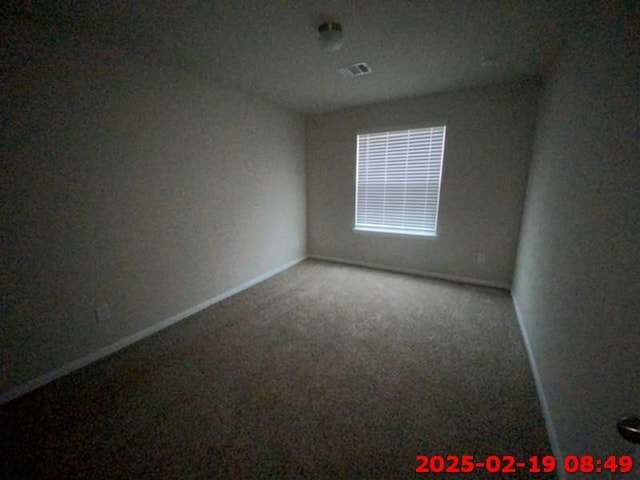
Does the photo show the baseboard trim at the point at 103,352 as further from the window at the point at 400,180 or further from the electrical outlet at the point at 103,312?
the window at the point at 400,180

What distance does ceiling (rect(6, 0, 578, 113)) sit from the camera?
1496 millimetres

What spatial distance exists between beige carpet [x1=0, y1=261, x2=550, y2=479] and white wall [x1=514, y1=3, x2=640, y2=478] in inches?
16.0

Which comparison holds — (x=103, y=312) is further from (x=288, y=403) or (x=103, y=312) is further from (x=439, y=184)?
(x=439, y=184)

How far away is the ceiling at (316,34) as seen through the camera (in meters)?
1.50

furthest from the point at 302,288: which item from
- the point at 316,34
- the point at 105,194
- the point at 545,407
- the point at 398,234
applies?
the point at 316,34

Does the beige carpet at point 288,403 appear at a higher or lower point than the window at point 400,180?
lower

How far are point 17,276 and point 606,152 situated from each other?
3.20 metres

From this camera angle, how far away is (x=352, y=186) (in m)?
3.91

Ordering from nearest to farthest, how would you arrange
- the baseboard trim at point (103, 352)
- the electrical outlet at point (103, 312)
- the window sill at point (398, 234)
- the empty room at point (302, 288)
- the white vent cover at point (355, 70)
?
the empty room at point (302, 288) < the baseboard trim at point (103, 352) < the electrical outlet at point (103, 312) < the white vent cover at point (355, 70) < the window sill at point (398, 234)

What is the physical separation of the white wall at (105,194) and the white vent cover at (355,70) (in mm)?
1228

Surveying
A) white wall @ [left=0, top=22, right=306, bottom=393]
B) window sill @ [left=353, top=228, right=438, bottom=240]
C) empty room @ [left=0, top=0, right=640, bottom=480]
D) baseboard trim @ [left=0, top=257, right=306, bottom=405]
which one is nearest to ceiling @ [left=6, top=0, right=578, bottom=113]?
empty room @ [left=0, top=0, right=640, bottom=480]

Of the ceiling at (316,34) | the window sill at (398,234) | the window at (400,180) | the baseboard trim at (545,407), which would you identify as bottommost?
the baseboard trim at (545,407)

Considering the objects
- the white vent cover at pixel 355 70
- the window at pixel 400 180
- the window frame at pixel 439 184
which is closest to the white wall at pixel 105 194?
the white vent cover at pixel 355 70

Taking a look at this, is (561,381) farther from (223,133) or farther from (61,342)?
(223,133)
